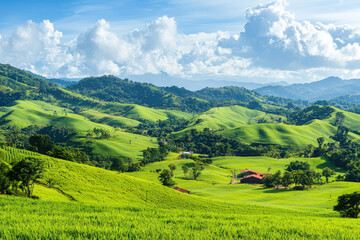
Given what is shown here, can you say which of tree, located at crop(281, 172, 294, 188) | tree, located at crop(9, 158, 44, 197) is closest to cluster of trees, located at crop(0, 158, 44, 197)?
tree, located at crop(9, 158, 44, 197)

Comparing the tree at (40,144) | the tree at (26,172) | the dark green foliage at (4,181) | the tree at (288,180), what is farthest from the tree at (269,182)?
the tree at (40,144)

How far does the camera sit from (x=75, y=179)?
277ft

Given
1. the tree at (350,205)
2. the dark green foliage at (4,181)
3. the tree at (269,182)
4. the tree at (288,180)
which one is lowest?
the tree at (269,182)

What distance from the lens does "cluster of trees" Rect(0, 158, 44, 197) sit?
58.3m

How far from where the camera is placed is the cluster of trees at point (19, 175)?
58.3m

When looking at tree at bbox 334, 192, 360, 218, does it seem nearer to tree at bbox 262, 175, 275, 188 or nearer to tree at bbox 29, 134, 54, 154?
tree at bbox 262, 175, 275, 188

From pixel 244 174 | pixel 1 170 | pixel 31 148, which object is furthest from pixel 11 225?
pixel 244 174

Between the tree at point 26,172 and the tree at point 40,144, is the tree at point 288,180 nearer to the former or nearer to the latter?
the tree at point 26,172

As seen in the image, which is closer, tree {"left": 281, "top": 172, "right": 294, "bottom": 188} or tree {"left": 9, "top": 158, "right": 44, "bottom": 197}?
tree {"left": 9, "top": 158, "right": 44, "bottom": 197}

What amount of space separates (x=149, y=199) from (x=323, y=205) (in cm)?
6486

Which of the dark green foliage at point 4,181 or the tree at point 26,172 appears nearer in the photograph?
the dark green foliage at point 4,181

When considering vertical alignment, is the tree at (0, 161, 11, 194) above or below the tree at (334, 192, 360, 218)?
above

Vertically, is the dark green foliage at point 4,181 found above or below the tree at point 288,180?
above

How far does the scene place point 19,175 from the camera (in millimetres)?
60656
